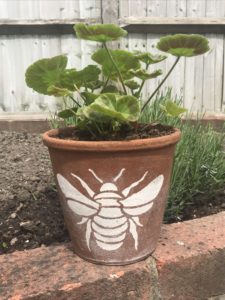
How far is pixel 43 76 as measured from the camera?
1.69 meters

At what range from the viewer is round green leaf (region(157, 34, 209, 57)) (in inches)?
62.8

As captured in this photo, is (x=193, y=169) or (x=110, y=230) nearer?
(x=110, y=230)

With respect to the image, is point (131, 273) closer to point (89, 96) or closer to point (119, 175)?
point (119, 175)

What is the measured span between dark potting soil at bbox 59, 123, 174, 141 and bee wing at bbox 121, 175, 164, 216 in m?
0.17

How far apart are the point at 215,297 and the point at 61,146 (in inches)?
34.9

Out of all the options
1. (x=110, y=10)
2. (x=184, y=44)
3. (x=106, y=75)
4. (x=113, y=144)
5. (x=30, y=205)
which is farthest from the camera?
(x=110, y=10)

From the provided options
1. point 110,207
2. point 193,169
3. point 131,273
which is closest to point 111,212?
point 110,207

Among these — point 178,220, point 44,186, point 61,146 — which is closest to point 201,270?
point 178,220

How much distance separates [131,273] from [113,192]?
0.31 m

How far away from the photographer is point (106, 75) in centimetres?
175

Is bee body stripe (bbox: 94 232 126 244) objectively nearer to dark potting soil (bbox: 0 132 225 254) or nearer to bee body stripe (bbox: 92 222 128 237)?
bee body stripe (bbox: 92 222 128 237)

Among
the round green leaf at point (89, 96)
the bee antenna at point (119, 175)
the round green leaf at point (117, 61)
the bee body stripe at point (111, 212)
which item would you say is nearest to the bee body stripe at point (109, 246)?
the bee body stripe at point (111, 212)

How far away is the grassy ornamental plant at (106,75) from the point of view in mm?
1523

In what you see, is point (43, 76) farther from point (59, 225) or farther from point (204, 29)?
point (204, 29)
